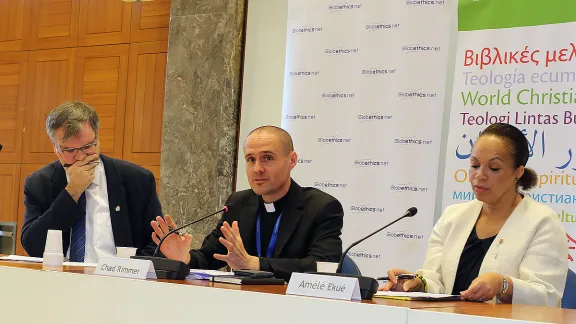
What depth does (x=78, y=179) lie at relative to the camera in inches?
150

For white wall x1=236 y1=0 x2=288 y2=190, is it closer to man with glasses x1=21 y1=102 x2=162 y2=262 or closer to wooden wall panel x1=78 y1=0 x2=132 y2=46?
wooden wall panel x1=78 y1=0 x2=132 y2=46

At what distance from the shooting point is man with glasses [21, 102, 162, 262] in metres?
3.82

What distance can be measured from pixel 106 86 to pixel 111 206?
10.6 feet

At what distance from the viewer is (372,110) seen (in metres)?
5.65

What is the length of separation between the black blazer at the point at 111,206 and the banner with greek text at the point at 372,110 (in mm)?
1801

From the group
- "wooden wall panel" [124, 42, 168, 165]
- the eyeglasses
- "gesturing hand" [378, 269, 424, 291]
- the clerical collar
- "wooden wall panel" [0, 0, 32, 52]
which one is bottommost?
"gesturing hand" [378, 269, 424, 291]

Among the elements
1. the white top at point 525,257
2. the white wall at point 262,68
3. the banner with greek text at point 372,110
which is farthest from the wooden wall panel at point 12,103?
the white top at point 525,257

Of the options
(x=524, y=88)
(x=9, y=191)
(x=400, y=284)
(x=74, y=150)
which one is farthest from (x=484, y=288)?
(x=9, y=191)

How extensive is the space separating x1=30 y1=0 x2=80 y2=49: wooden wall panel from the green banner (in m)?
3.61

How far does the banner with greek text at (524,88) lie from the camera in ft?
16.1

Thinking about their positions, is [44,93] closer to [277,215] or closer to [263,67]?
[263,67]

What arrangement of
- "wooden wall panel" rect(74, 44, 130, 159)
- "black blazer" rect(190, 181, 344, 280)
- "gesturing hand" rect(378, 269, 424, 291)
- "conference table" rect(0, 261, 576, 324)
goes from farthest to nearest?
"wooden wall panel" rect(74, 44, 130, 159)
"black blazer" rect(190, 181, 344, 280)
"gesturing hand" rect(378, 269, 424, 291)
"conference table" rect(0, 261, 576, 324)

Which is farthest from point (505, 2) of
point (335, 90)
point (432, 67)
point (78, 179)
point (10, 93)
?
point (10, 93)

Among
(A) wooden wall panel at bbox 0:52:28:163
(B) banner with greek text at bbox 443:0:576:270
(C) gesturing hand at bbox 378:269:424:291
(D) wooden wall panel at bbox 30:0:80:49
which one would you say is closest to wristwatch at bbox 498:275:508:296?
(C) gesturing hand at bbox 378:269:424:291
